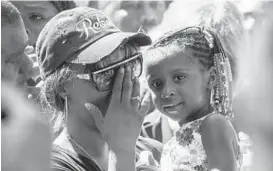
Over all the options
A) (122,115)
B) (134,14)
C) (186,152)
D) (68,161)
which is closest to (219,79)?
(186,152)

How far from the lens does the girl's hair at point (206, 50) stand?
2.56m

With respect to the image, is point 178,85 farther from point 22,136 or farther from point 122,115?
point 22,136

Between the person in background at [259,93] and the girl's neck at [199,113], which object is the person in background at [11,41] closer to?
the girl's neck at [199,113]

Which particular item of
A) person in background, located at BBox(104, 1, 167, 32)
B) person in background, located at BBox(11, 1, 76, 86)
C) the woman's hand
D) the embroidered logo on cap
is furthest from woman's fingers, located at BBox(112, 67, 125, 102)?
person in background, located at BBox(104, 1, 167, 32)

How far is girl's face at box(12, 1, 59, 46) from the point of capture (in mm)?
3865

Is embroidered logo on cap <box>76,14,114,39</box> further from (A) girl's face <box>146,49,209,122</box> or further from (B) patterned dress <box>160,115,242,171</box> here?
(B) patterned dress <box>160,115,242,171</box>

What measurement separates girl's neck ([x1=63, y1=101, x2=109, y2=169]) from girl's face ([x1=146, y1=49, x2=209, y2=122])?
46 cm

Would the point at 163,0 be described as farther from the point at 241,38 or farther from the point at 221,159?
the point at 221,159

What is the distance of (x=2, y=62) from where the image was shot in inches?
94.5

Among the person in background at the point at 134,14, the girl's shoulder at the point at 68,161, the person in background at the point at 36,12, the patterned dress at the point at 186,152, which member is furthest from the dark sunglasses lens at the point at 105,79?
the person in background at the point at 134,14

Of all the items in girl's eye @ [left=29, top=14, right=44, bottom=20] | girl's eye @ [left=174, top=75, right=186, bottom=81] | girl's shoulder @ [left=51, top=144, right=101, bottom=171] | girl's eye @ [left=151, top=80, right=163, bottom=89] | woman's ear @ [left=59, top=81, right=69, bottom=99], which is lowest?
girl's shoulder @ [left=51, top=144, right=101, bottom=171]

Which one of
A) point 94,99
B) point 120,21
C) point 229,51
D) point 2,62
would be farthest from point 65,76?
point 120,21

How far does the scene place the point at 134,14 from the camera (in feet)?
14.8

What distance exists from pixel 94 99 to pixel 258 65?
2912mm
